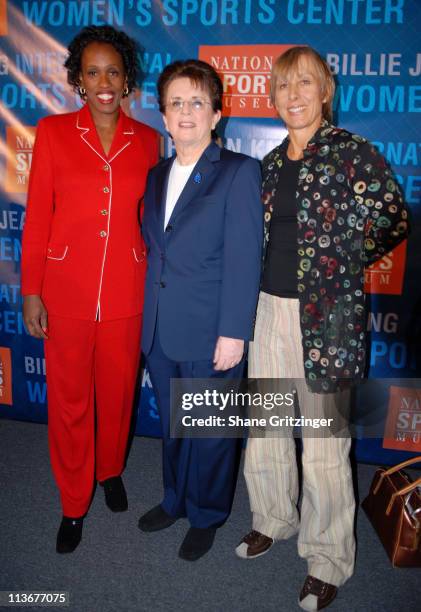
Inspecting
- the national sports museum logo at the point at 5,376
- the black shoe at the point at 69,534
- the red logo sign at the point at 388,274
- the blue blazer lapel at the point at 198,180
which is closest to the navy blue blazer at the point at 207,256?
the blue blazer lapel at the point at 198,180

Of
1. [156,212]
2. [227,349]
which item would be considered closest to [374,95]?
[156,212]

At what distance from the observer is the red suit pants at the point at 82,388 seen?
2.03 meters

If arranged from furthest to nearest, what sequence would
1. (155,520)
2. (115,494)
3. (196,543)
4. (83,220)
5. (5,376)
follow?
(5,376) < (115,494) < (155,520) < (196,543) < (83,220)

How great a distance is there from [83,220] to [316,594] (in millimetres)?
1557

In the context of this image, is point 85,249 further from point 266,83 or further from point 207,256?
point 266,83

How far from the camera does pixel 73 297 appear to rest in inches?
78.2

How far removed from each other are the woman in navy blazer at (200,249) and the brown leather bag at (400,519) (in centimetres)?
67

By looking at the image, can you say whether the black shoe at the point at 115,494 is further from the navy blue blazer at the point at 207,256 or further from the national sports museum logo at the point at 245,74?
the national sports museum logo at the point at 245,74

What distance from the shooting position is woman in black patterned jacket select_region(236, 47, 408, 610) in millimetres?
1639

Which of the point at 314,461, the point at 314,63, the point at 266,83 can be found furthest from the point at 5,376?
the point at 314,63

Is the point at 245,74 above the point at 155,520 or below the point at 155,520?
above

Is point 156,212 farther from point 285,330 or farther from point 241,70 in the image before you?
point 241,70

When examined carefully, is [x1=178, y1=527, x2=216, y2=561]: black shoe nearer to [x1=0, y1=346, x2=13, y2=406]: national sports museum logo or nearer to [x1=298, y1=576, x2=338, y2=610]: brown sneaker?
[x1=298, y1=576, x2=338, y2=610]: brown sneaker

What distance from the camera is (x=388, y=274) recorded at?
8.74ft
